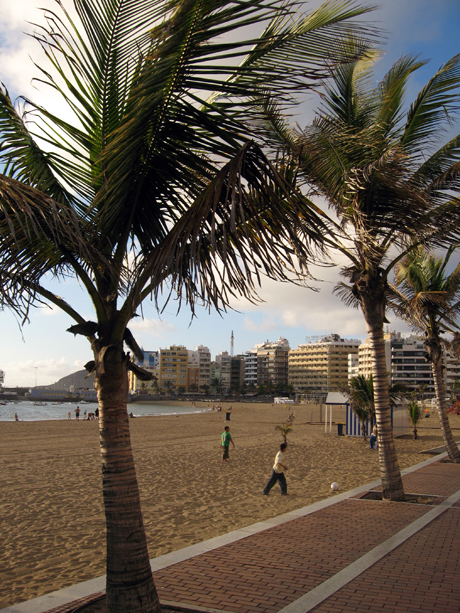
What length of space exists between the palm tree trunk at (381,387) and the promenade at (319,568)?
0.81m

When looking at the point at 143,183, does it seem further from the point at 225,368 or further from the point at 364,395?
the point at 225,368

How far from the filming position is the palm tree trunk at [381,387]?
989cm

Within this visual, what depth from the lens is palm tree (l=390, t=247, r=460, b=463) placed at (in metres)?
15.3

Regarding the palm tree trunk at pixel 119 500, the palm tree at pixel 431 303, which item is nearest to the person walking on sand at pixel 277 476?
the palm tree at pixel 431 303

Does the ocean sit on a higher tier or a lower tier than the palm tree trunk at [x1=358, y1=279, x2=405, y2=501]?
lower

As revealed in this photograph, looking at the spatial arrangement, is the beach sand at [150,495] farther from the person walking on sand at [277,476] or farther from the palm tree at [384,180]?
the palm tree at [384,180]

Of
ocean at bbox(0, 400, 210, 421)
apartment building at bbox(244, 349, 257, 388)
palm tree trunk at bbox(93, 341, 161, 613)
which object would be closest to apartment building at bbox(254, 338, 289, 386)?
apartment building at bbox(244, 349, 257, 388)

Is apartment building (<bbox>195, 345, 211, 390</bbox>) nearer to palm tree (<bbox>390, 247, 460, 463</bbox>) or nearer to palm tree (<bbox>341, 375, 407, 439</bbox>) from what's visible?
palm tree (<bbox>341, 375, 407, 439</bbox>)

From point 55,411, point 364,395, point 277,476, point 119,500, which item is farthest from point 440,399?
point 55,411

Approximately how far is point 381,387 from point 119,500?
7.17 m

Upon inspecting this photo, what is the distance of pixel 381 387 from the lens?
991 centimetres

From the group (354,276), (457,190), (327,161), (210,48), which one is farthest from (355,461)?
(210,48)

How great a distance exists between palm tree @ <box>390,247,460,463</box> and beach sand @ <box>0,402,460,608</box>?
305cm

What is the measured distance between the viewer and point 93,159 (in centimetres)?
402
